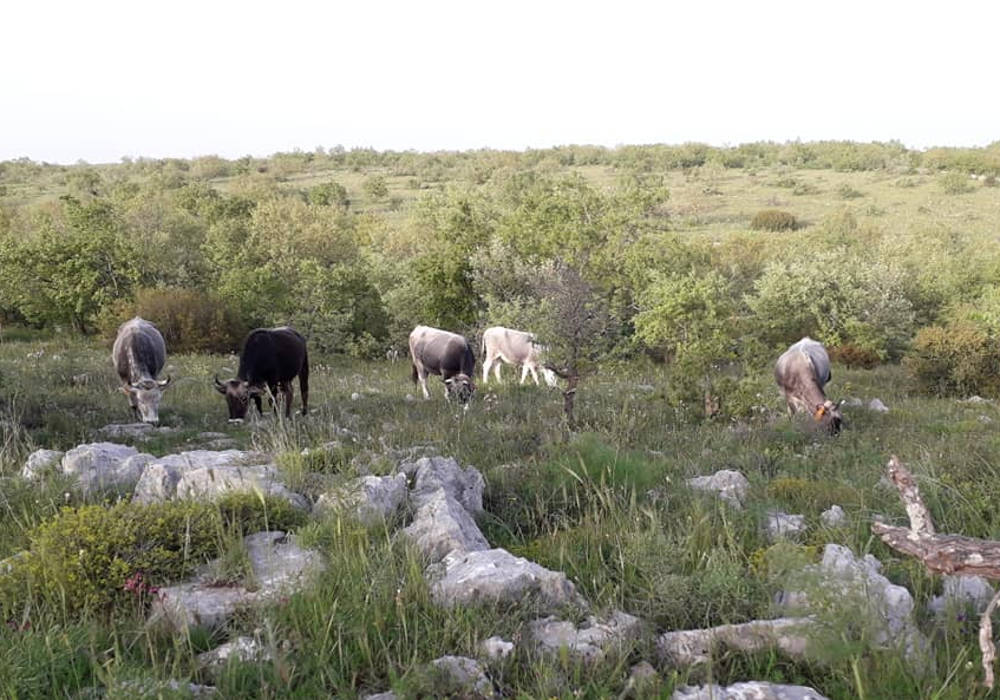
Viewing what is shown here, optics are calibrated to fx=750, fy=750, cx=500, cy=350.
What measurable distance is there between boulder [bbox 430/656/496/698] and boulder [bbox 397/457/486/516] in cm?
211

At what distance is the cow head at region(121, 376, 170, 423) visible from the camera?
12656 millimetres

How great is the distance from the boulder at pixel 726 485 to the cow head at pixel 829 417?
7016mm

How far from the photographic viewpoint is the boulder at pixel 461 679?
330 cm

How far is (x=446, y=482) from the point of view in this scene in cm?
596

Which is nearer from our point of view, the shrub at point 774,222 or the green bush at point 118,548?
the green bush at point 118,548

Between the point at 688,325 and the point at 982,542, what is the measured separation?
438 inches

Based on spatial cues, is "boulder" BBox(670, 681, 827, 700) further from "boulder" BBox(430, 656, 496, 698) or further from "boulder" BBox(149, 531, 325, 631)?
"boulder" BBox(149, 531, 325, 631)

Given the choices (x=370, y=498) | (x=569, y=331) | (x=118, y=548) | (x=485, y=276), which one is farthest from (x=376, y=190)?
(x=118, y=548)

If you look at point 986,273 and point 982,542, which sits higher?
point 982,542

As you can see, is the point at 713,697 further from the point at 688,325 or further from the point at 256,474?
the point at 688,325

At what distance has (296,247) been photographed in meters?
37.7

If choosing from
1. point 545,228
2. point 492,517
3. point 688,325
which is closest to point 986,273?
point 545,228

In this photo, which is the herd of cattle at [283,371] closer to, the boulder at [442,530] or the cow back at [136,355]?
Answer: the cow back at [136,355]

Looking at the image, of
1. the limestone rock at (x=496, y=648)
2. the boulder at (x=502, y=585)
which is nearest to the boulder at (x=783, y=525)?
the boulder at (x=502, y=585)
